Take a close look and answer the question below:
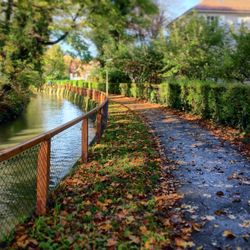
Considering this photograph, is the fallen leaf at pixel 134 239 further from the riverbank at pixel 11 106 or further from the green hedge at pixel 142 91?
→ the green hedge at pixel 142 91

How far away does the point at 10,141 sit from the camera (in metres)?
16.2

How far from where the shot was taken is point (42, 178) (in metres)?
5.44

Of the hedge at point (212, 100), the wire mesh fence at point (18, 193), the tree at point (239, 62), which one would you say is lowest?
the wire mesh fence at point (18, 193)

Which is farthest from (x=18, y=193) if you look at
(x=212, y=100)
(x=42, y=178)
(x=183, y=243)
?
(x=212, y=100)

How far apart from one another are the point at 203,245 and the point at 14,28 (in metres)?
5.66

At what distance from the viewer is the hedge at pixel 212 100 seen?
11.5m

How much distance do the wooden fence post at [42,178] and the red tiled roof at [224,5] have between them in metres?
38.9

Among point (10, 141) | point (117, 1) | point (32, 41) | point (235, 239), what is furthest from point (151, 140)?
point (10, 141)

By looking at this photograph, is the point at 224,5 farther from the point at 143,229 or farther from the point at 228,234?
the point at 143,229

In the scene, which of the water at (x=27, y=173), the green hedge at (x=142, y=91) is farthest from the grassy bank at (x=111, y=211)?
the green hedge at (x=142, y=91)

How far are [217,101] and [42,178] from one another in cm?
943

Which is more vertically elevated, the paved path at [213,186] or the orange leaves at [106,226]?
the paved path at [213,186]

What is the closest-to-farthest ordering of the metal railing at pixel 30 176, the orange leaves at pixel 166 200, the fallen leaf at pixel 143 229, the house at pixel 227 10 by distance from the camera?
the fallen leaf at pixel 143 229 → the metal railing at pixel 30 176 → the orange leaves at pixel 166 200 → the house at pixel 227 10

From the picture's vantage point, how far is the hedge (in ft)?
37.9
